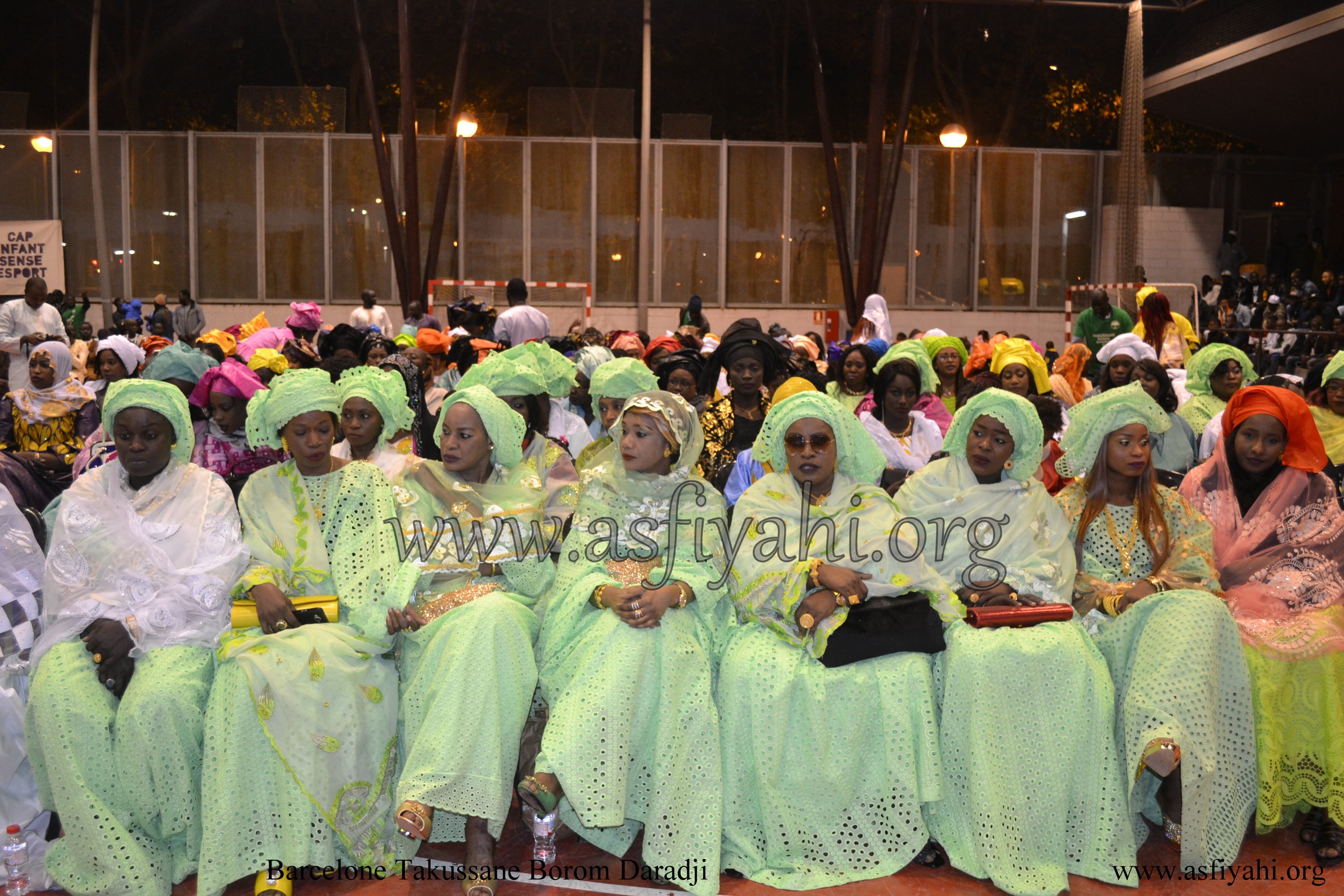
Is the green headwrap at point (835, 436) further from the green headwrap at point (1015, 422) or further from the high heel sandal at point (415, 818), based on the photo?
the high heel sandal at point (415, 818)

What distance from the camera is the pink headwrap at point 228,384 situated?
456 cm

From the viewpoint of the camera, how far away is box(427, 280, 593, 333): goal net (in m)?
16.3

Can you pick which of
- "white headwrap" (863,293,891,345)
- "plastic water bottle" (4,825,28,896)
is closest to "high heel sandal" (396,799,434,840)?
"plastic water bottle" (4,825,28,896)

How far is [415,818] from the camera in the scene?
119 inches

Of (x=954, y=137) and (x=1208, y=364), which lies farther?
(x=954, y=137)

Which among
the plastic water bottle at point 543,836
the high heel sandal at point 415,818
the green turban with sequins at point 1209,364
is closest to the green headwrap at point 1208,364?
the green turban with sequins at point 1209,364

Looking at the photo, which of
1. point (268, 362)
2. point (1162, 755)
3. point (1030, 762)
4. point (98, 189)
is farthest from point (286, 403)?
point (98, 189)

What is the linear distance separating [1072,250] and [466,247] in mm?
10642

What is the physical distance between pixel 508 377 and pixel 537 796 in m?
→ 1.98

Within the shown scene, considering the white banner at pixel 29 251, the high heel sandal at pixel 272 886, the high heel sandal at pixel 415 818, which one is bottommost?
the high heel sandal at pixel 272 886

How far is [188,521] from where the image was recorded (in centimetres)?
354

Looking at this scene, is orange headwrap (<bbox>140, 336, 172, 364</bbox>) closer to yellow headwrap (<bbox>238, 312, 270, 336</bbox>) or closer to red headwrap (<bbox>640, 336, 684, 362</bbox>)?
yellow headwrap (<bbox>238, 312, 270, 336</bbox>)

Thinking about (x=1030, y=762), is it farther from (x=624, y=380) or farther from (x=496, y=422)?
(x=624, y=380)

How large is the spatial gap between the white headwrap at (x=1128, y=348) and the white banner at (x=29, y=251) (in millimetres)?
15598
